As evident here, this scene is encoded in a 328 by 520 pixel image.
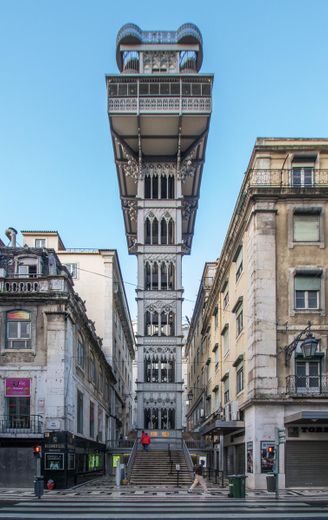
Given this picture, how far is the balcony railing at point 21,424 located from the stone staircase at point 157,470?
22.3ft

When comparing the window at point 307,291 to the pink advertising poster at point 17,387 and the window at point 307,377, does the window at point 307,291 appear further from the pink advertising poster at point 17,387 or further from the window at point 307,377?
the pink advertising poster at point 17,387

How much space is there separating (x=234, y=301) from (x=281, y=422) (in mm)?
11665

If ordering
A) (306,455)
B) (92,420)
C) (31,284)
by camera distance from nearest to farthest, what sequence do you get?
(306,455), (31,284), (92,420)

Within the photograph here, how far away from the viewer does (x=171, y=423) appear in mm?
60344

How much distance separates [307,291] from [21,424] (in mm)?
16058

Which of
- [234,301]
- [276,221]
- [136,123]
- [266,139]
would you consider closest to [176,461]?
[234,301]

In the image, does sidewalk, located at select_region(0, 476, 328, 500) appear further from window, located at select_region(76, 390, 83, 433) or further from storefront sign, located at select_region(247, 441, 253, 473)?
window, located at select_region(76, 390, 83, 433)

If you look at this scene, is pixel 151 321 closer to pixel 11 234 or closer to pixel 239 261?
pixel 11 234

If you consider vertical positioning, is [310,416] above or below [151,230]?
below

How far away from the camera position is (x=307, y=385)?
33812mm

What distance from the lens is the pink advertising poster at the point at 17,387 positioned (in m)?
36.7

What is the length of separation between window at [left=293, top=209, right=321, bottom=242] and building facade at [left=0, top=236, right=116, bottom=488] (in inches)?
490

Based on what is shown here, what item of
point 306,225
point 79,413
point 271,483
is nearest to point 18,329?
point 79,413

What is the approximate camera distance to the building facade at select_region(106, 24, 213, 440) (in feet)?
201
